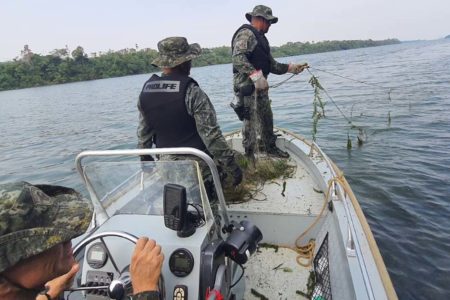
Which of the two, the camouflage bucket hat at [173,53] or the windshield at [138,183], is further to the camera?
the camouflage bucket hat at [173,53]

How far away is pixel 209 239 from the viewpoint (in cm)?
196

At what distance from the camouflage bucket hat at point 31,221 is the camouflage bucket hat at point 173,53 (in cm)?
180

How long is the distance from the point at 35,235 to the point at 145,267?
52 cm

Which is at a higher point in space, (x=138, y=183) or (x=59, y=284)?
(x=138, y=183)

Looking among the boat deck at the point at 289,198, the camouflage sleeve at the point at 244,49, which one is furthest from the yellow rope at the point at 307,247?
the camouflage sleeve at the point at 244,49

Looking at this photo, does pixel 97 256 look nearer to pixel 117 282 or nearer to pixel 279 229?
pixel 117 282

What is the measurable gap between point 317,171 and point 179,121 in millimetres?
2096

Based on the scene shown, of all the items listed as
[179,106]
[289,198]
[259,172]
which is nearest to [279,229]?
[289,198]

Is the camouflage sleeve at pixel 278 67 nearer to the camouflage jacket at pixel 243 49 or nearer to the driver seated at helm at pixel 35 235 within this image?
the camouflage jacket at pixel 243 49

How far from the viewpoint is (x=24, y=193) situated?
1.20m

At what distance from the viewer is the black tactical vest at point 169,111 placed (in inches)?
112

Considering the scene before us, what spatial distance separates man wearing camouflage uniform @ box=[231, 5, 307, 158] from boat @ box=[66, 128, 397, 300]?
1645 mm

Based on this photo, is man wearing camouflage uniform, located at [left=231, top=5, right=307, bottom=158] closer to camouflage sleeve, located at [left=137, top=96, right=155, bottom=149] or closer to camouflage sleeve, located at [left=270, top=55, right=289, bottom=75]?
camouflage sleeve, located at [left=270, top=55, right=289, bottom=75]

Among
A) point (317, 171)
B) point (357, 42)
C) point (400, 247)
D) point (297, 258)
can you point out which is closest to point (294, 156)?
point (317, 171)
